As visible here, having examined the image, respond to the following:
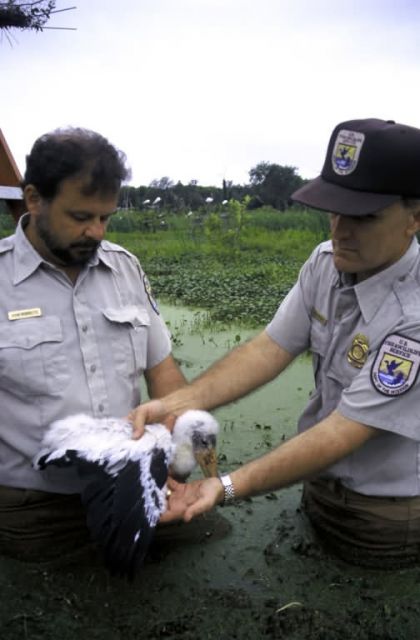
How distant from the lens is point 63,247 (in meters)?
2.39

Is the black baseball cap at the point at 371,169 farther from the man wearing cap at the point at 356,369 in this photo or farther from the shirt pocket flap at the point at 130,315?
the shirt pocket flap at the point at 130,315

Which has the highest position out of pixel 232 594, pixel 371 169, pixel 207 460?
pixel 371 169

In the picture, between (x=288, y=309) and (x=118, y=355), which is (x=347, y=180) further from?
(x=118, y=355)

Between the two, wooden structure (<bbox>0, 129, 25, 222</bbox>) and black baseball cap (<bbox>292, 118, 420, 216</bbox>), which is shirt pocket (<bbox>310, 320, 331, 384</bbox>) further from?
wooden structure (<bbox>0, 129, 25, 222</bbox>)

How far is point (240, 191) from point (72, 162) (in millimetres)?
29013

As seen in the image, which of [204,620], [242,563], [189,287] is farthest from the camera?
[189,287]

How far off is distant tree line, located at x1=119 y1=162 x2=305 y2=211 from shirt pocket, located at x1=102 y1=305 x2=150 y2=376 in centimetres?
2259

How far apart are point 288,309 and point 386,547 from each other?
98 centimetres

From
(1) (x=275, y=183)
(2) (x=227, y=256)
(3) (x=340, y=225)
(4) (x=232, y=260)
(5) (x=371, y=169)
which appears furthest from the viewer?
(1) (x=275, y=183)

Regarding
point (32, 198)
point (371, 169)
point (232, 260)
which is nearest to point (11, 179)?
point (32, 198)

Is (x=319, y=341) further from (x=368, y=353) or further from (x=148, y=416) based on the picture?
(x=148, y=416)

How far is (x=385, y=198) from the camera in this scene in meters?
2.12

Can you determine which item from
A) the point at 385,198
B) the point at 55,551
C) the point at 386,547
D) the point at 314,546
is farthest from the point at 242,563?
the point at 385,198

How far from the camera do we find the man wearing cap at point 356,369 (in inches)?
84.9
